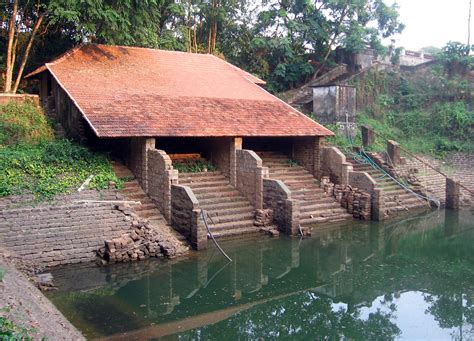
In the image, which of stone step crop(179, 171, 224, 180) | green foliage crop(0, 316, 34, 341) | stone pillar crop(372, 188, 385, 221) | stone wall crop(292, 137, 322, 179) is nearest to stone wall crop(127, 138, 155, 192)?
stone step crop(179, 171, 224, 180)

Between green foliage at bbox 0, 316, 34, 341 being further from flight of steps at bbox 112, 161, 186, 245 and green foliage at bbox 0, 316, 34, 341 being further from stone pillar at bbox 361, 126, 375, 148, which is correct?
stone pillar at bbox 361, 126, 375, 148

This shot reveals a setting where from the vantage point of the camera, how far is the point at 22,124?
1370cm

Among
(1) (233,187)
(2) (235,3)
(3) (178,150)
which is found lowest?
(1) (233,187)

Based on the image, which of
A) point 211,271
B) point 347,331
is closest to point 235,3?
point 211,271

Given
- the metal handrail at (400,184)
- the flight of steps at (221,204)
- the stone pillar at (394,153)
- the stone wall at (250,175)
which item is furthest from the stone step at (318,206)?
the stone pillar at (394,153)

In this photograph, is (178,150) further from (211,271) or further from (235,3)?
(235,3)

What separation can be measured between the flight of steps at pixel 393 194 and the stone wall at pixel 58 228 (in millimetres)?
9996

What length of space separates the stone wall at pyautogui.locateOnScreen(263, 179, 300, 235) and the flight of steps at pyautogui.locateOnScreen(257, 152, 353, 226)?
820 mm

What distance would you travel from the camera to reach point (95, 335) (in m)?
7.27

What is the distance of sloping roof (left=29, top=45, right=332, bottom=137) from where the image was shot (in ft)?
43.6

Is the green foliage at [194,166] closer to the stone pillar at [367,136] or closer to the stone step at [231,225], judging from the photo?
the stone step at [231,225]

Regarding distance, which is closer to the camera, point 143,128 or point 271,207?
point 143,128

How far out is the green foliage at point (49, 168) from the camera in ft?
Result: 35.9

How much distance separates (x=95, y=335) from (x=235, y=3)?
65.9 ft
